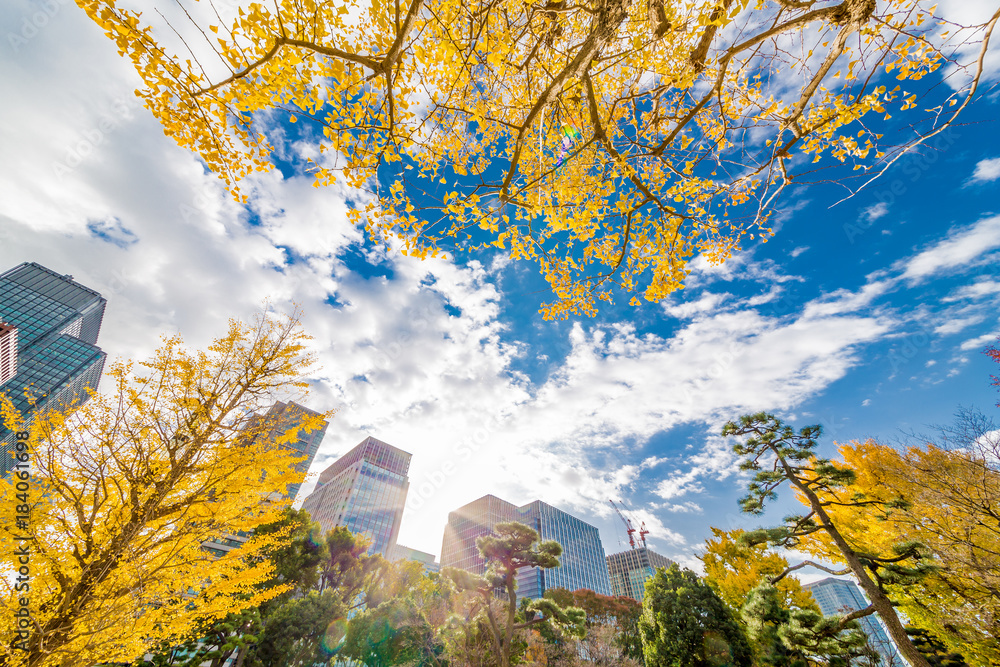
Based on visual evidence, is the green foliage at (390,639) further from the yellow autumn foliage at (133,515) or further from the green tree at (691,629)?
the yellow autumn foliage at (133,515)

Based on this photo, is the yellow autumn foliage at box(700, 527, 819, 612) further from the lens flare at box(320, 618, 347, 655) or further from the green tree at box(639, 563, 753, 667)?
the lens flare at box(320, 618, 347, 655)

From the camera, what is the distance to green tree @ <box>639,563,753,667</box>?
11469 mm

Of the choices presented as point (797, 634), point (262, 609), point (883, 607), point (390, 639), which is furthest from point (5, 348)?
point (883, 607)

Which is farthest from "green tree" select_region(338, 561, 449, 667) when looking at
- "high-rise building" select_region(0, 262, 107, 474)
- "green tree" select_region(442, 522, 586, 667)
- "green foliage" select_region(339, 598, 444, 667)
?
"high-rise building" select_region(0, 262, 107, 474)

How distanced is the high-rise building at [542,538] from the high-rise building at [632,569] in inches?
133

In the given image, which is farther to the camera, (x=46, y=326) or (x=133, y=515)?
(x=46, y=326)

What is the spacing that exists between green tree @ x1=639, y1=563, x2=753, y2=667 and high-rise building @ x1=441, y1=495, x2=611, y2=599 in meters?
68.8

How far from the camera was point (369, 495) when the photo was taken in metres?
68.0

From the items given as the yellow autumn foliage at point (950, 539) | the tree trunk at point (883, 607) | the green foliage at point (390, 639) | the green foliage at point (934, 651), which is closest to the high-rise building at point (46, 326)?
the green foliage at point (390, 639)

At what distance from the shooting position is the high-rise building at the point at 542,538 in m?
75.5

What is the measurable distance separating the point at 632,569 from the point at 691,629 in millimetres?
90672

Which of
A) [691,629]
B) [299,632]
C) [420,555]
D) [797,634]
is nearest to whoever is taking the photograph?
[797,634]

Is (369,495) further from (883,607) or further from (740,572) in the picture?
(883,607)

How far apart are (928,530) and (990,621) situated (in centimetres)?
154
